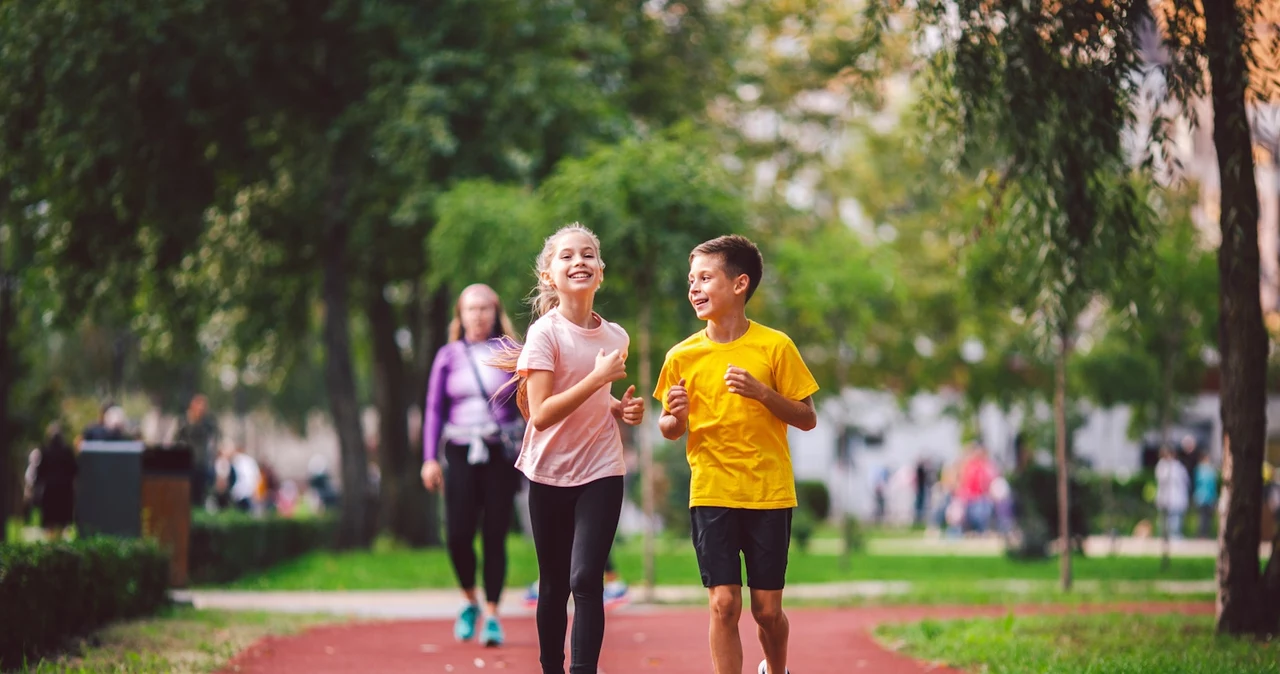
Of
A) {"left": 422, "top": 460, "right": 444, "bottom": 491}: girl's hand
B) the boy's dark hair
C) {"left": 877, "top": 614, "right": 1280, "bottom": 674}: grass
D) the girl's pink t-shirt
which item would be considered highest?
the boy's dark hair

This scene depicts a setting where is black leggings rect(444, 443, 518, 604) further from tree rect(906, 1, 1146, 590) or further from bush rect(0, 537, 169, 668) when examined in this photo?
tree rect(906, 1, 1146, 590)

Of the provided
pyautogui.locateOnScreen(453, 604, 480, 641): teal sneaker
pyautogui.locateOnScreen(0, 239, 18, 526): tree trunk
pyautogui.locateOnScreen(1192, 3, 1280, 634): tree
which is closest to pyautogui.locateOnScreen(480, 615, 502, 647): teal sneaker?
pyautogui.locateOnScreen(453, 604, 480, 641): teal sneaker

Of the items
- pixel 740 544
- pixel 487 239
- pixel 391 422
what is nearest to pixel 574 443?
pixel 740 544

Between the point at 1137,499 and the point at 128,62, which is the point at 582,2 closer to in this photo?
the point at 128,62

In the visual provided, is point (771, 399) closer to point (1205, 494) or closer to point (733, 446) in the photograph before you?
point (733, 446)

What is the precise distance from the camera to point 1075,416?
86.0ft

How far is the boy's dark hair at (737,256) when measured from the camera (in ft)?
20.2

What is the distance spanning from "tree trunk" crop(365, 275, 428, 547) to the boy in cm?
1930

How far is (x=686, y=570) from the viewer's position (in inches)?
767

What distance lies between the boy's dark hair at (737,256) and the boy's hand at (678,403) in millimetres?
524

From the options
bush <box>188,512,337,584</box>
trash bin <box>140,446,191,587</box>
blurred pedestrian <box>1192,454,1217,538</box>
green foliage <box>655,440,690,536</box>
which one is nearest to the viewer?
trash bin <box>140,446,191,587</box>

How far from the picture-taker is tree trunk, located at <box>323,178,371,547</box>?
21.4 meters

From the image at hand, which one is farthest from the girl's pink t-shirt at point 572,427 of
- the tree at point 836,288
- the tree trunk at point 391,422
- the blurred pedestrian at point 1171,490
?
the tree trunk at point 391,422

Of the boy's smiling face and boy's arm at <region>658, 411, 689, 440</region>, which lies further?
the boy's smiling face
